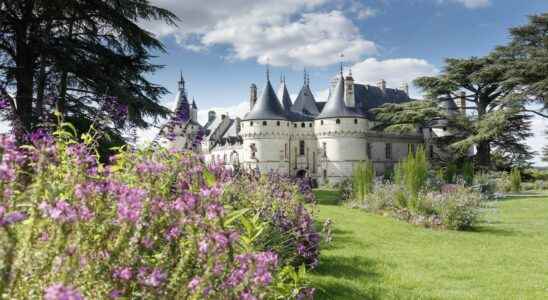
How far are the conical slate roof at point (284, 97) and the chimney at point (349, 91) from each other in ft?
17.5

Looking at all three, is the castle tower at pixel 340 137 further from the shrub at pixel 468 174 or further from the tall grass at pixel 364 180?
the tall grass at pixel 364 180

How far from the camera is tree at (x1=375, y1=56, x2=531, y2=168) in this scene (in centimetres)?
2586

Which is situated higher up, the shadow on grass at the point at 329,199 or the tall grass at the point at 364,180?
the tall grass at the point at 364,180

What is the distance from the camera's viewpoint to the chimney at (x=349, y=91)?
34.9 meters

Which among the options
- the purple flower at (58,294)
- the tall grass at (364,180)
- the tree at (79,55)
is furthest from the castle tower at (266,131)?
the purple flower at (58,294)

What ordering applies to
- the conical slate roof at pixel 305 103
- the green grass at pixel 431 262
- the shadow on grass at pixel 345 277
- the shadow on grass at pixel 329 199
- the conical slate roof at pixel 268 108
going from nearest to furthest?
1. the shadow on grass at pixel 345 277
2. the green grass at pixel 431 262
3. the shadow on grass at pixel 329 199
4. the conical slate roof at pixel 268 108
5. the conical slate roof at pixel 305 103

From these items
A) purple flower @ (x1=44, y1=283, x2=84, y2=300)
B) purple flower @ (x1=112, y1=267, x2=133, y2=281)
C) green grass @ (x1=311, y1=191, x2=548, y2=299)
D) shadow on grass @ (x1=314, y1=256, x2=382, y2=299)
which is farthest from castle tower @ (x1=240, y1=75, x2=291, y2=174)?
purple flower @ (x1=44, y1=283, x2=84, y2=300)

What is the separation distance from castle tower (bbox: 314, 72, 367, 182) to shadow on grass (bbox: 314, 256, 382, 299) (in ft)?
90.0

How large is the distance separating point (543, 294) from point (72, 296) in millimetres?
5744

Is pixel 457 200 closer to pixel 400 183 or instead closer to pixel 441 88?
pixel 400 183

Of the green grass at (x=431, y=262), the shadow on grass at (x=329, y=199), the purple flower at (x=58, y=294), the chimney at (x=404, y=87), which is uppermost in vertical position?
the chimney at (x=404, y=87)

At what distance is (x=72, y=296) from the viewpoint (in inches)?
45.5

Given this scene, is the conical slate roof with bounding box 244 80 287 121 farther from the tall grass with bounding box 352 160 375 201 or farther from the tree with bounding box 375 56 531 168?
the tall grass with bounding box 352 160 375 201

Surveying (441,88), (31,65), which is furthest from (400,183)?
(441,88)
